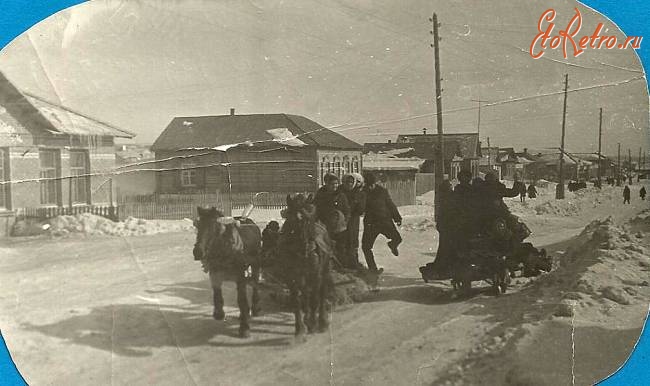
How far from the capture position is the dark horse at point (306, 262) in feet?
7.56

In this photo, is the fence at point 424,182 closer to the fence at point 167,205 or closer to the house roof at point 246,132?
the house roof at point 246,132

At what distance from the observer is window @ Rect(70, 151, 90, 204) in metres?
2.36

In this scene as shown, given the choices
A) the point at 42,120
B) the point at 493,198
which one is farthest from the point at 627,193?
the point at 42,120

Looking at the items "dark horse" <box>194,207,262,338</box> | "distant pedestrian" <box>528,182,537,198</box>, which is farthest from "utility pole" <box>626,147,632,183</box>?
"dark horse" <box>194,207,262,338</box>

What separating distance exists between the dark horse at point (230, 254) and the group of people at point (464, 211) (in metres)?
0.81

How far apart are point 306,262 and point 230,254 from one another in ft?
1.12

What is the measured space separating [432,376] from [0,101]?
233 centimetres

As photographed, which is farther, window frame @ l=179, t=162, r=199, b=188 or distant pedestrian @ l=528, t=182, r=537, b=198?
distant pedestrian @ l=528, t=182, r=537, b=198

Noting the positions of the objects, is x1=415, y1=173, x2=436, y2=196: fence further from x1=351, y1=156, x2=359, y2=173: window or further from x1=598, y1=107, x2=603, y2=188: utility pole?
x1=598, y1=107, x2=603, y2=188: utility pole

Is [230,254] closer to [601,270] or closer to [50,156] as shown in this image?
[50,156]

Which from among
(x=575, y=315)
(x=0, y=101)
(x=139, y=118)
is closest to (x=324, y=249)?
(x=139, y=118)

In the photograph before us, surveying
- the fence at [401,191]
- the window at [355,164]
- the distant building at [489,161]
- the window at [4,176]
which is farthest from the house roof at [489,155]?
the window at [4,176]

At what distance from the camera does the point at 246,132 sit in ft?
7.76

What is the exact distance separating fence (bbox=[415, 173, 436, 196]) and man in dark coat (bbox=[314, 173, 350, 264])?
12.8 inches
